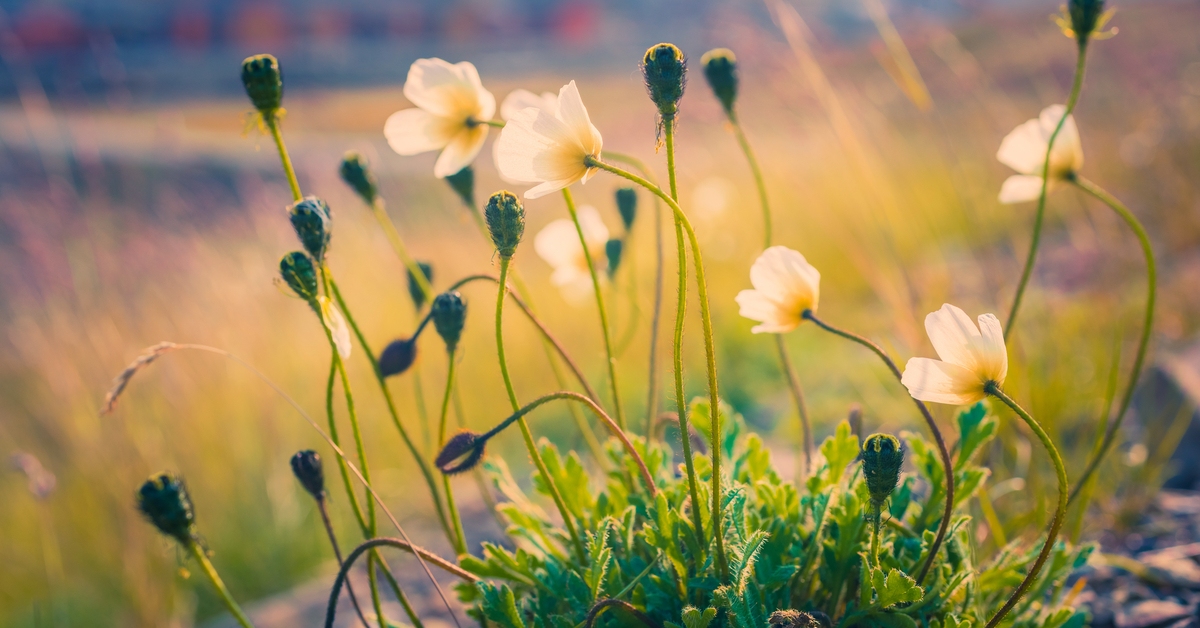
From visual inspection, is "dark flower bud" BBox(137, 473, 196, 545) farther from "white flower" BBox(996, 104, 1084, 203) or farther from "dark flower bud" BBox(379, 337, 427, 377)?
"white flower" BBox(996, 104, 1084, 203)

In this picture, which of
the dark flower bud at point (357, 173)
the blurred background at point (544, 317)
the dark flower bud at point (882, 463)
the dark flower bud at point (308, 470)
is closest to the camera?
the dark flower bud at point (882, 463)

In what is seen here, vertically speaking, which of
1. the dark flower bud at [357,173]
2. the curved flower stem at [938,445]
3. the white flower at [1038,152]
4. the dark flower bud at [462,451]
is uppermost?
the dark flower bud at [357,173]

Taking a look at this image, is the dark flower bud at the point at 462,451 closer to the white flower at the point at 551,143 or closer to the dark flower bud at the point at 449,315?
the dark flower bud at the point at 449,315

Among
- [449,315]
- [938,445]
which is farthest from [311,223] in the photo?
[938,445]

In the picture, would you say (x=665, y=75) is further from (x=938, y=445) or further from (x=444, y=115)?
(x=938, y=445)

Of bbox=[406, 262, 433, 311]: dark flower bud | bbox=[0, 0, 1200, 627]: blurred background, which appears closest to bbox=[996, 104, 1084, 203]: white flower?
bbox=[0, 0, 1200, 627]: blurred background

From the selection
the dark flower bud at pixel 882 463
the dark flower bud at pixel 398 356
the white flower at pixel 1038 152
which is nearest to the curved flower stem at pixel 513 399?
the dark flower bud at pixel 398 356
